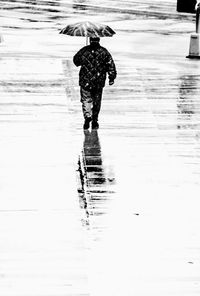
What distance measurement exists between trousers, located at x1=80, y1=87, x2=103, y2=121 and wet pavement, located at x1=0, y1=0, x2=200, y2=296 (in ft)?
1.10

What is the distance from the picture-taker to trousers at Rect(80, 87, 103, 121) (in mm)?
13438

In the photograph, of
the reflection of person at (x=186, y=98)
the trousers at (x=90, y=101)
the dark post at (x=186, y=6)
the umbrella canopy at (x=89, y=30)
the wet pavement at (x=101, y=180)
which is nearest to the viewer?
the wet pavement at (x=101, y=180)

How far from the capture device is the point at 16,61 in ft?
64.3

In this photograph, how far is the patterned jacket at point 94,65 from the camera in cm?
1312

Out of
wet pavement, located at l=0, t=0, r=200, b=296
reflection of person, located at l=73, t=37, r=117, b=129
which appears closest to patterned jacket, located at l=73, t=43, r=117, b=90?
reflection of person, located at l=73, t=37, r=117, b=129

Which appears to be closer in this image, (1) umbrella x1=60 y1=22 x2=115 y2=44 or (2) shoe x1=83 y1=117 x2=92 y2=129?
(1) umbrella x1=60 y1=22 x2=115 y2=44

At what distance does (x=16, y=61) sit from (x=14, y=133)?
665 cm

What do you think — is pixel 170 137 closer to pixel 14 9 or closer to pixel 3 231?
pixel 3 231

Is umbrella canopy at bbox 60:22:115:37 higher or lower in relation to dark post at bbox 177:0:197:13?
higher

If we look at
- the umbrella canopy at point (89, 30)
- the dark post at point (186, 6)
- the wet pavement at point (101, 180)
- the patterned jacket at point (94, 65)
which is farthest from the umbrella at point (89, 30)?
the dark post at point (186, 6)

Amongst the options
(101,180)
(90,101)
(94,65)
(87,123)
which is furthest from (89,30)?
(101,180)

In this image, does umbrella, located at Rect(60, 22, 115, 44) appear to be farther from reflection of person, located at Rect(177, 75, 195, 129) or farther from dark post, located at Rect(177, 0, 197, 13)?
dark post, located at Rect(177, 0, 197, 13)

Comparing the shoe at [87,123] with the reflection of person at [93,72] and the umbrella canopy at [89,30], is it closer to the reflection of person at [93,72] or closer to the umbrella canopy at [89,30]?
the reflection of person at [93,72]

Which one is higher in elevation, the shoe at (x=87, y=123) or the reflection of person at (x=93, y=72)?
the reflection of person at (x=93, y=72)
